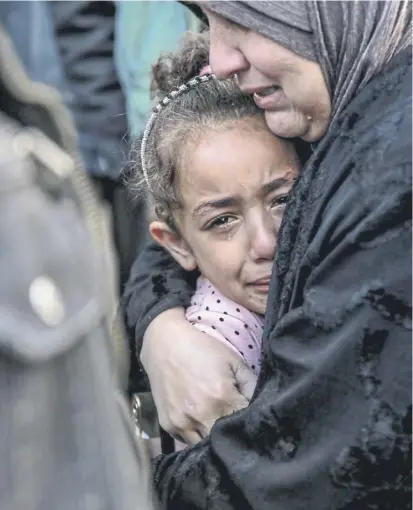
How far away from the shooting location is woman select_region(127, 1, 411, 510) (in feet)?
4.28

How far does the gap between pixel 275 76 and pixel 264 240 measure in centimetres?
42

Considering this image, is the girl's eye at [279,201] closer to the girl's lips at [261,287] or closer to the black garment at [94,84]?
the girl's lips at [261,287]

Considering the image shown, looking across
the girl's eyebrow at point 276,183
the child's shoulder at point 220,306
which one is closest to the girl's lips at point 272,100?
the girl's eyebrow at point 276,183

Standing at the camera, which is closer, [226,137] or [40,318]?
[40,318]

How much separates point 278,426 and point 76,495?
527 mm

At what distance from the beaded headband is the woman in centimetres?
42

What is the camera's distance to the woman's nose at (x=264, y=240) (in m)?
1.84

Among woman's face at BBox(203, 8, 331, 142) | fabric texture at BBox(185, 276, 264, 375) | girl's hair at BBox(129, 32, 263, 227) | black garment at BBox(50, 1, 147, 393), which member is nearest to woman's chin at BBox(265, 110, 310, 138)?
woman's face at BBox(203, 8, 331, 142)

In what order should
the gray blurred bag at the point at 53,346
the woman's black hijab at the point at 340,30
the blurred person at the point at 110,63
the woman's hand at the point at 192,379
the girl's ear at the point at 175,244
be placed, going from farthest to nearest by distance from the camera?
the blurred person at the point at 110,63 < the girl's ear at the point at 175,244 < the woman's hand at the point at 192,379 < the woman's black hijab at the point at 340,30 < the gray blurred bag at the point at 53,346

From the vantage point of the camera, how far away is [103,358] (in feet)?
3.26

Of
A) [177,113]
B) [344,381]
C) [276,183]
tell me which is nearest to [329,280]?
[344,381]

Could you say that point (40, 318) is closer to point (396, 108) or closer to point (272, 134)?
point (396, 108)

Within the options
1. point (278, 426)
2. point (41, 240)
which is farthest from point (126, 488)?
point (278, 426)

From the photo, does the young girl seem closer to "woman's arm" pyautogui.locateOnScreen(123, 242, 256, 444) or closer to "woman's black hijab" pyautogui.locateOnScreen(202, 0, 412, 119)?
"woman's arm" pyautogui.locateOnScreen(123, 242, 256, 444)
